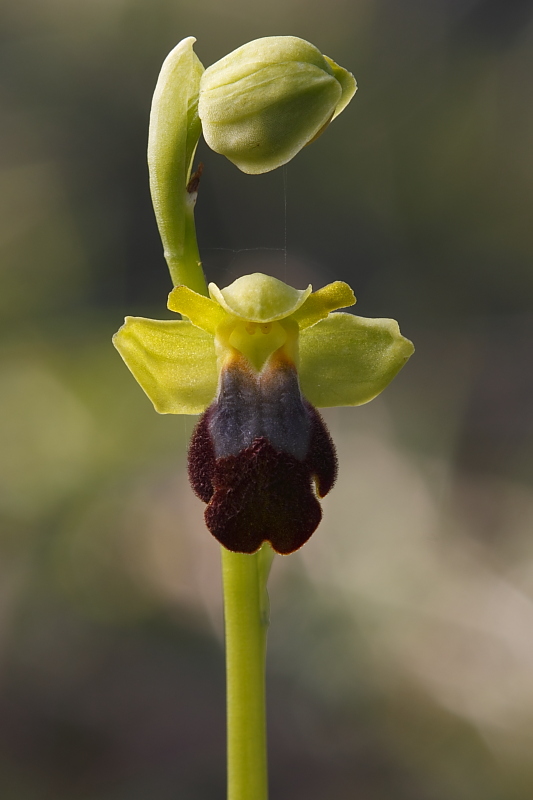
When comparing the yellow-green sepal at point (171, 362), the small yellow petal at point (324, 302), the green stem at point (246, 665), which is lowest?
the green stem at point (246, 665)

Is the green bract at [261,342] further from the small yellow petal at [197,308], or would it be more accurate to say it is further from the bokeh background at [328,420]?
the bokeh background at [328,420]

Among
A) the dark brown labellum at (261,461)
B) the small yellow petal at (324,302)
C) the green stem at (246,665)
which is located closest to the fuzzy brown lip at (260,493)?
the dark brown labellum at (261,461)

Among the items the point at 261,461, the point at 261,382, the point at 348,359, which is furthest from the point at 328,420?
the point at 261,461

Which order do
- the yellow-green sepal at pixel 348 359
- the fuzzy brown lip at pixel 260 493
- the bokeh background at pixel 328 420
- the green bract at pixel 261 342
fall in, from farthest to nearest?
the bokeh background at pixel 328 420 < the yellow-green sepal at pixel 348 359 < the green bract at pixel 261 342 < the fuzzy brown lip at pixel 260 493

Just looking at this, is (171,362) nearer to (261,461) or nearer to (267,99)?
(261,461)

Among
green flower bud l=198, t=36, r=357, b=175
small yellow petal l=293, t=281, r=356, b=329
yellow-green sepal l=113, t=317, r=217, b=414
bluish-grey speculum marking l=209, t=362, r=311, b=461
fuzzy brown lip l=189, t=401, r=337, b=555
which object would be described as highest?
green flower bud l=198, t=36, r=357, b=175

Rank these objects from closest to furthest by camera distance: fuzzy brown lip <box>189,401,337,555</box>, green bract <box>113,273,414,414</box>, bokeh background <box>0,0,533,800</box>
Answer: fuzzy brown lip <box>189,401,337,555</box>
green bract <box>113,273,414,414</box>
bokeh background <box>0,0,533,800</box>

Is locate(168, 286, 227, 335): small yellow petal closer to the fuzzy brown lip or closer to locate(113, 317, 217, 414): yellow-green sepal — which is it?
locate(113, 317, 217, 414): yellow-green sepal

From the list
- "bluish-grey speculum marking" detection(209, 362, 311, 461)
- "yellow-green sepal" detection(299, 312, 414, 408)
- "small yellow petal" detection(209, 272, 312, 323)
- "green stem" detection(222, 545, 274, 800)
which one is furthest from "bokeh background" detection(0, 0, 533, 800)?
"small yellow petal" detection(209, 272, 312, 323)
